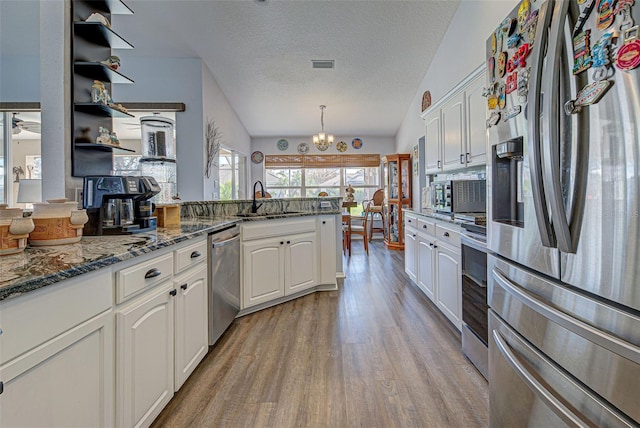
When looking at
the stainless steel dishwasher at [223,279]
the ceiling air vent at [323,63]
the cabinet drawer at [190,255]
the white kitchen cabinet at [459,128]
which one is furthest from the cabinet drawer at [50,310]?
the ceiling air vent at [323,63]

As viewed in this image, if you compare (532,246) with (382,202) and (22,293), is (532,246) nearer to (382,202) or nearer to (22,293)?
(22,293)

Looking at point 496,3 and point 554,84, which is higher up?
point 496,3

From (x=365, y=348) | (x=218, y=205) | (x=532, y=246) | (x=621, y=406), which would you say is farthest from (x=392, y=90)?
(x=621, y=406)

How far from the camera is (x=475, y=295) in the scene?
180 cm

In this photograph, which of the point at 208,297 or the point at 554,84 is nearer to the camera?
the point at 554,84

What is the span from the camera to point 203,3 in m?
3.21

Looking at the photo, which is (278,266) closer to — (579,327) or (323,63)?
(579,327)

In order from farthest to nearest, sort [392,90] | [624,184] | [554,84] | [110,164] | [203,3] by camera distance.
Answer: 1. [392,90]
2. [203,3]
3. [110,164]
4. [554,84]
5. [624,184]

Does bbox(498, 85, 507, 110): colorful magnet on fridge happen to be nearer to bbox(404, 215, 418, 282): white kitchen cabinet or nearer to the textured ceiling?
bbox(404, 215, 418, 282): white kitchen cabinet

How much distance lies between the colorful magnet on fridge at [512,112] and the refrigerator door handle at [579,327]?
638 mm

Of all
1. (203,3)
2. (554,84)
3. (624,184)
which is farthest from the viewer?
(203,3)

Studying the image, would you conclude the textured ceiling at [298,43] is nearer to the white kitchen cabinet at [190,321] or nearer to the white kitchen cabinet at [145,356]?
the white kitchen cabinet at [190,321]

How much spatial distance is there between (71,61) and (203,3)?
85.0 inches

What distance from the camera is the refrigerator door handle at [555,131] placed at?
0.77m
